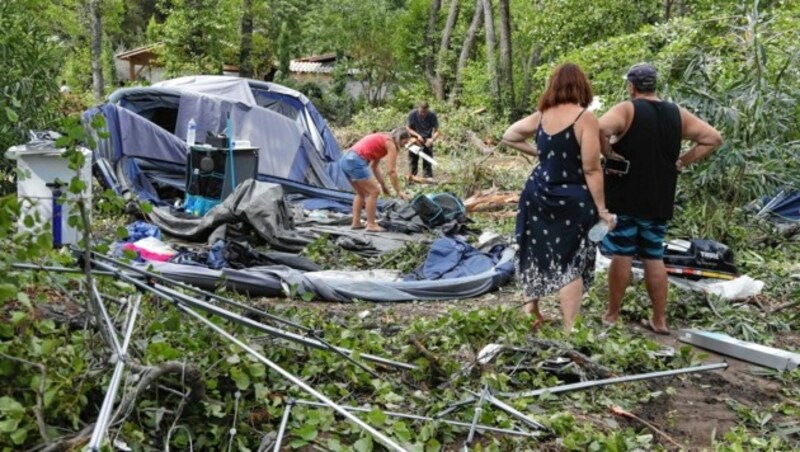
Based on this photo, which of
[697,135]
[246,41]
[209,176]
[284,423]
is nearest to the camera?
[284,423]

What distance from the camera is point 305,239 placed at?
25.3ft

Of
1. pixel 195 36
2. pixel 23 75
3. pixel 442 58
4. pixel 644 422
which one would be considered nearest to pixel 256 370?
pixel 644 422

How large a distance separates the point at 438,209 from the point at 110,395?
6669 mm

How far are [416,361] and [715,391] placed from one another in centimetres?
148

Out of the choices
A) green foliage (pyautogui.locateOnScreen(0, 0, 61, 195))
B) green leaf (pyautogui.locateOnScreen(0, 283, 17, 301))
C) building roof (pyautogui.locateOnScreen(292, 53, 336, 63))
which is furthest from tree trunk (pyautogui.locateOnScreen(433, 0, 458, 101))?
green leaf (pyautogui.locateOnScreen(0, 283, 17, 301))

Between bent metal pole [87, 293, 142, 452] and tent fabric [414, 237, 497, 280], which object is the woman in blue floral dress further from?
bent metal pole [87, 293, 142, 452]

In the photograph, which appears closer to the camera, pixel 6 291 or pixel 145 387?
pixel 6 291

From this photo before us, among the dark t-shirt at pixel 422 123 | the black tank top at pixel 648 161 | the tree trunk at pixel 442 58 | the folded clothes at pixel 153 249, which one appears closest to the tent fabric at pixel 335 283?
the folded clothes at pixel 153 249

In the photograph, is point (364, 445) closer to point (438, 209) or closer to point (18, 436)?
point (18, 436)

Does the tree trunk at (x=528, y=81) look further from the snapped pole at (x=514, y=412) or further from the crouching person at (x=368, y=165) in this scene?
the snapped pole at (x=514, y=412)

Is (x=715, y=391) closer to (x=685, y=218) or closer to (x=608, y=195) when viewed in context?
(x=608, y=195)

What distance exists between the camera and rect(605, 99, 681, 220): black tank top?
472 cm

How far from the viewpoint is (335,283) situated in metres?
6.11

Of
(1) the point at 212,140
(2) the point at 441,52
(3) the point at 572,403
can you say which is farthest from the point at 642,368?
(2) the point at 441,52
